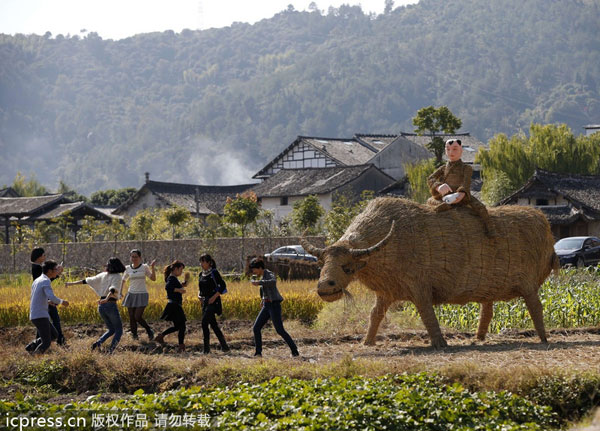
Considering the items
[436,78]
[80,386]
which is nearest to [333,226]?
[80,386]

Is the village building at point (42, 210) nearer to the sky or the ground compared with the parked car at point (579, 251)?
nearer to the sky

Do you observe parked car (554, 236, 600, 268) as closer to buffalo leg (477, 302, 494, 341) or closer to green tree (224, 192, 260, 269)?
green tree (224, 192, 260, 269)

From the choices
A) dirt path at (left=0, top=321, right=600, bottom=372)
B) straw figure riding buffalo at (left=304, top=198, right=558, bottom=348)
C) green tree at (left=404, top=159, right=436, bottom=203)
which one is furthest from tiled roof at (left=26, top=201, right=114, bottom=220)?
straw figure riding buffalo at (left=304, top=198, right=558, bottom=348)

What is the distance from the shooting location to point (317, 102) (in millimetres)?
143625

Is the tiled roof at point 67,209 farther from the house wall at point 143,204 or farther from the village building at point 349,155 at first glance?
the village building at point 349,155

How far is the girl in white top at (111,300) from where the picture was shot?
39.6ft

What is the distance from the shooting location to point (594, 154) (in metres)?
45.6

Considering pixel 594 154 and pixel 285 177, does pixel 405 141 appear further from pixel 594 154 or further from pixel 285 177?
pixel 594 154

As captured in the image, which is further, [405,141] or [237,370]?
[405,141]

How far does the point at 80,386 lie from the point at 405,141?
5201cm

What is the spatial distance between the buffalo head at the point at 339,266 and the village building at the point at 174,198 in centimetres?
4297

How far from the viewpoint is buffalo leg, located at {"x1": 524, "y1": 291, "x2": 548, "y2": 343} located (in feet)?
38.7

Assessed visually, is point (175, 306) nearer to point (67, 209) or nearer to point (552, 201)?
point (552, 201)

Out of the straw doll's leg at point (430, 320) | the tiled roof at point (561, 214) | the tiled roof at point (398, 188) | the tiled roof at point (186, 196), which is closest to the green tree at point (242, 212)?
the tiled roof at point (561, 214)
